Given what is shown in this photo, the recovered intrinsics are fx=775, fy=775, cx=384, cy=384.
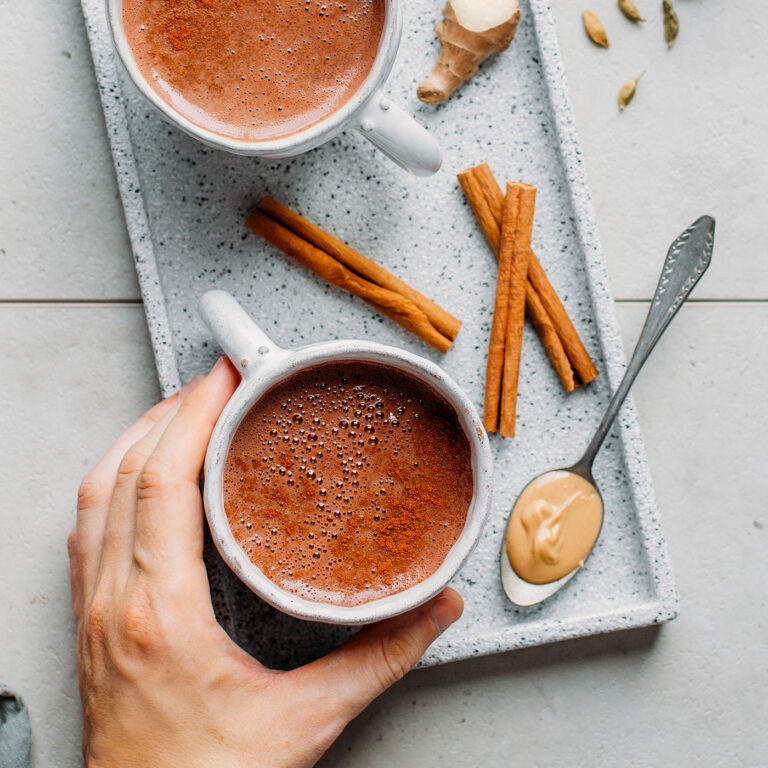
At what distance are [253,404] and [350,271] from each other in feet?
0.69

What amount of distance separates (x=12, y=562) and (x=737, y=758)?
0.85m

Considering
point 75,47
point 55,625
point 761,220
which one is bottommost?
point 55,625

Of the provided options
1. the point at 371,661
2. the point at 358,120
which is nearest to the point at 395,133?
the point at 358,120

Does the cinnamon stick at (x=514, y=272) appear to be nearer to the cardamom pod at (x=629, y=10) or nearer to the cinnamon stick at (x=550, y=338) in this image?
the cinnamon stick at (x=550, y=338)

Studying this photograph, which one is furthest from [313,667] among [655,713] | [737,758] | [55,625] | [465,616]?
[737,758]

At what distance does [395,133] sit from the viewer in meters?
0.70

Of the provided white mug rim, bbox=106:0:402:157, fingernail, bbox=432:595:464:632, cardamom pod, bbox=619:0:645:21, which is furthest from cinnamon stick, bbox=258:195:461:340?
cardamom pod, bbox=619:0:645:21

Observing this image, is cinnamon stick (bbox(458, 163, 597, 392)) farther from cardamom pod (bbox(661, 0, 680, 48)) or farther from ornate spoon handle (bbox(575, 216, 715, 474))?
cardamom pod (bbox(661, 0, 680, 48))

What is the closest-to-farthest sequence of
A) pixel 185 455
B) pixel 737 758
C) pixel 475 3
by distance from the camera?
pixel 185 455, pixel 475 3, pixel 737 758

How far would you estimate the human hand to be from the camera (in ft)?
2.14

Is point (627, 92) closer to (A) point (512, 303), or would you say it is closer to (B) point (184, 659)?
(A) point (512, 303)

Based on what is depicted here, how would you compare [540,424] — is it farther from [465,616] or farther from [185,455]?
[185,455]

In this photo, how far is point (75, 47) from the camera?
83 centimetres

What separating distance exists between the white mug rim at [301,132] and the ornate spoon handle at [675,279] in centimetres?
38
